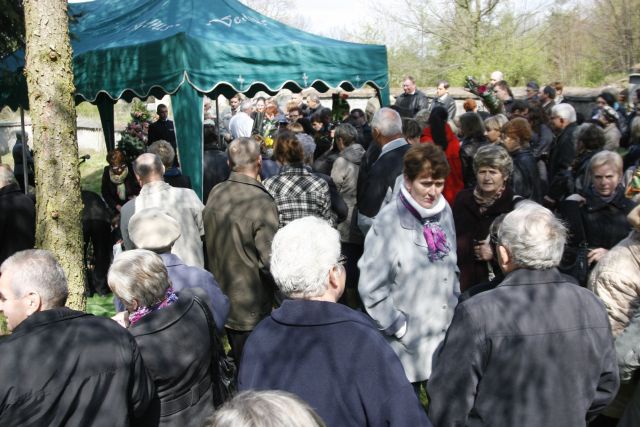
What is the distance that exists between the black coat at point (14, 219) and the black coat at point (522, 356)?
469 centimetres

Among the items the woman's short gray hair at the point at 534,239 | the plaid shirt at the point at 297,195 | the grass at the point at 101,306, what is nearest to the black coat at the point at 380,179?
the plaid shirt at the point at 297,195

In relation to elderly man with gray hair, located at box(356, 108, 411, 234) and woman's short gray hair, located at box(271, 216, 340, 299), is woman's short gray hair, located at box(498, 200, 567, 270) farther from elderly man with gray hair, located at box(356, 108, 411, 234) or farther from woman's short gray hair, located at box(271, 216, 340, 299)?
elderly man with gray hair, located at box(356, 108, 411, 234)

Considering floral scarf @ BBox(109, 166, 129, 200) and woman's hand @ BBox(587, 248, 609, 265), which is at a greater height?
floral scarf @ BBox(109, 166, 129, 200)

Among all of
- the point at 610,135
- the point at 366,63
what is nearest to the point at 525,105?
the point at 610,135

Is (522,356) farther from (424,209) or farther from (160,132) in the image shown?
(160,132)

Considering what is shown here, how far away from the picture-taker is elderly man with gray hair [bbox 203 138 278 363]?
456cm

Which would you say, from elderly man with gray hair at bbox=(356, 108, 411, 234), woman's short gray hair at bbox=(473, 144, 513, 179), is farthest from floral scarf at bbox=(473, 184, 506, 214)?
elderly man with gray hair at bbox=(356, 108, 411, 234)

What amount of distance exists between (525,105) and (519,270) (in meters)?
6.35

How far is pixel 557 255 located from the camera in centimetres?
269

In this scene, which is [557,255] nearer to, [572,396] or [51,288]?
[572,396]

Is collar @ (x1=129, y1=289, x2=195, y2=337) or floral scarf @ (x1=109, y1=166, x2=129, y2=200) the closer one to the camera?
collar @ (x1=129, y1=289, x2=195, y2=337)

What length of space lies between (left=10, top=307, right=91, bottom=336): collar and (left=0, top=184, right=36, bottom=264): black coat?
3933 millimetres

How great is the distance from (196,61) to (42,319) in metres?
5.86

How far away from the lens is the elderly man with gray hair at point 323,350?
2.18m
